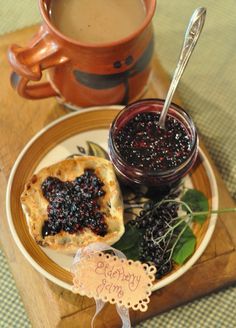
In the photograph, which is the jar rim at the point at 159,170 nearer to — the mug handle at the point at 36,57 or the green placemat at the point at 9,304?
the mug handle at the point at 36,57

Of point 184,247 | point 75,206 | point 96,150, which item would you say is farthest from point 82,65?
point 184,247

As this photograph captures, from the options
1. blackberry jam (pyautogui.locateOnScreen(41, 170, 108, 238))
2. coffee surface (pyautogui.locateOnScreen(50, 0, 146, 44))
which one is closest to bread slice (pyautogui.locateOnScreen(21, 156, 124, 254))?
blackberry jam (pyautogui.locateOnScreen(41, 170, 108, 238))

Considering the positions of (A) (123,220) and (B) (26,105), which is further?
(B) (26,105)

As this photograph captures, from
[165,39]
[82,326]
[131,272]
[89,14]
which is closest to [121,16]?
[89,14]

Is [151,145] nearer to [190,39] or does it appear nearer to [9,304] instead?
[190,39]

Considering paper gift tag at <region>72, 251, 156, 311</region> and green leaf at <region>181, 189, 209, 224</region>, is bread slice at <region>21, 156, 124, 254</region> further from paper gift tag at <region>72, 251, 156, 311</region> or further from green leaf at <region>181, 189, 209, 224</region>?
green leaf at <region>181, 189, 209, 224</region>

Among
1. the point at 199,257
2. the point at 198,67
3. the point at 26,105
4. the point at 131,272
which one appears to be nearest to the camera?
the point at 131,272

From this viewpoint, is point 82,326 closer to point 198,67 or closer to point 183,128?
point 183,128
